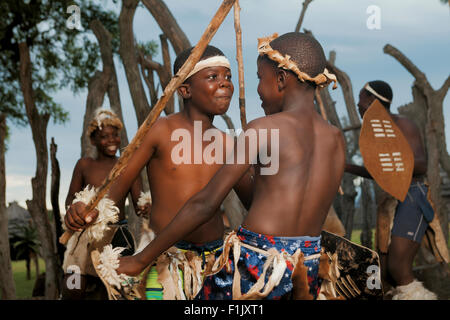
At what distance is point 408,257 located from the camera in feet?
13.8

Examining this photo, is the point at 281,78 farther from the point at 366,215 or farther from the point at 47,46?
the point at 47,46

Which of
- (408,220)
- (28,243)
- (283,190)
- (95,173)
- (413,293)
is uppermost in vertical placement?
(95,173)

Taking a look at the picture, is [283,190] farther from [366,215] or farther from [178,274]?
[366,215]

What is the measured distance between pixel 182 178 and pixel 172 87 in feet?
1.57

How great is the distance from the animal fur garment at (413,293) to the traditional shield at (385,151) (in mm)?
717

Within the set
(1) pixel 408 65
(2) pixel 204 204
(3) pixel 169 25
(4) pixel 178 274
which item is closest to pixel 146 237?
(4) pixel 178 274

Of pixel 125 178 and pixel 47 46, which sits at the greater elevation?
pixel 47 46

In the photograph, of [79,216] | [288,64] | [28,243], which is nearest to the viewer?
[288,64]

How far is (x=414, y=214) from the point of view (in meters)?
4.30

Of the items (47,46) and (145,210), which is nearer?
(145,210)

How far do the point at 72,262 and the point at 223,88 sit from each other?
6.80 feet

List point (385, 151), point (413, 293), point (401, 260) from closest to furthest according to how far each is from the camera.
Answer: point (385, 151) < point (413, 293) < point (401, 260)

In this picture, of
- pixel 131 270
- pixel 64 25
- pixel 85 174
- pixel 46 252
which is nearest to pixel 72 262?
pixel 85 174
